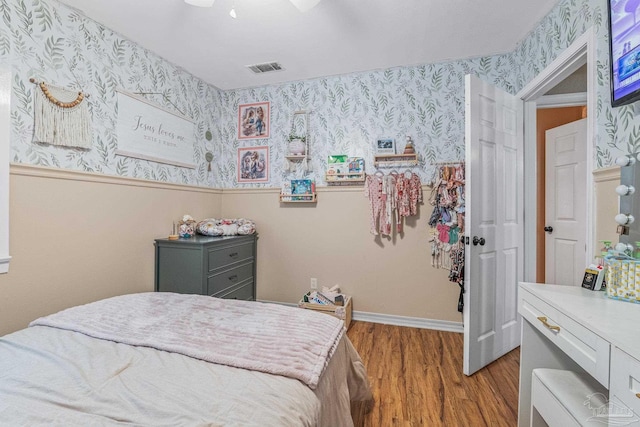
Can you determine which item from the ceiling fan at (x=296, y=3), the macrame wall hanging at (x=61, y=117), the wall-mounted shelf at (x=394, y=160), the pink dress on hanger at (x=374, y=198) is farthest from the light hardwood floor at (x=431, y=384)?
the macrame wall hanging at (x=61, y=117)

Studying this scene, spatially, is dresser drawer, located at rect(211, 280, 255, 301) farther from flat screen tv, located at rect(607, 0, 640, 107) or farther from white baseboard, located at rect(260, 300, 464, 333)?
flat screen tv, located at rect(607, 0, 640, 107)

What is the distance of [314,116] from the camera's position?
315 centimetres

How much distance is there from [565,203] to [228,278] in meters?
3.34

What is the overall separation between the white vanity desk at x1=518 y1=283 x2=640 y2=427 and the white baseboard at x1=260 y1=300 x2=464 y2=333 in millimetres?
1357

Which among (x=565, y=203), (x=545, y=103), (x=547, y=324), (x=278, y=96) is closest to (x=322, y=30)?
(x=278, y=96)

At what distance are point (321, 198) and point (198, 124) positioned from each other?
156 centimetres

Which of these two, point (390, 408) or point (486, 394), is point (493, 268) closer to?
point (486, 394)

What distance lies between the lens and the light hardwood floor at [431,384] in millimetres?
1597

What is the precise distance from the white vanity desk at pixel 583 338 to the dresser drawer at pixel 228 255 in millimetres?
2191

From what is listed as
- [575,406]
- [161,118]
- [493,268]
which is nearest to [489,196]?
[493,268]

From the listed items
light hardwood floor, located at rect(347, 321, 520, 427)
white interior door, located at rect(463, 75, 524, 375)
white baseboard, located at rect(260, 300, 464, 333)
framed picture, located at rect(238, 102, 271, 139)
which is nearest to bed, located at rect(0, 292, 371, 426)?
light hardwood floor, located at rect(347, 321, 520, 427)

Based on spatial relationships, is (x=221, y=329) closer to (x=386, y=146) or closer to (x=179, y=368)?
(x=179, y=368)

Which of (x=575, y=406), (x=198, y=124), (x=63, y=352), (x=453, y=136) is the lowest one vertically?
(x=575, y=406)

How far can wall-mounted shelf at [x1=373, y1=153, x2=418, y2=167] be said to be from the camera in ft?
9.20
